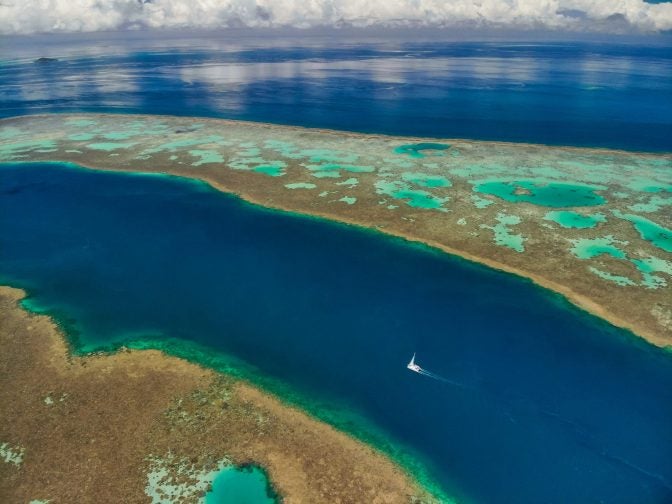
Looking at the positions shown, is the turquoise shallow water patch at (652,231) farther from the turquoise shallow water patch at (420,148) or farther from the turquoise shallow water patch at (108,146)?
the turquoise shallow water patch at (108,146)

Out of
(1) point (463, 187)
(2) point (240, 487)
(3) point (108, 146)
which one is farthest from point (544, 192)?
(3) point (108, 146)

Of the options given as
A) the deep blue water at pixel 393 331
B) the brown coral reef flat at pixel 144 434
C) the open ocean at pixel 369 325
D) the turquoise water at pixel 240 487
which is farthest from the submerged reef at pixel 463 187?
the turquoise water at pixel 240 487

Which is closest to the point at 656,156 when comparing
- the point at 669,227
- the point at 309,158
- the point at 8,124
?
the point at 669,227

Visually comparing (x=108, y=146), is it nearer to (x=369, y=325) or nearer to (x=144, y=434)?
(x=369, y=325)

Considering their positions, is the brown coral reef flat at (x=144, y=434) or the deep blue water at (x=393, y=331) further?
the deep blue water at (x=393, y=331)

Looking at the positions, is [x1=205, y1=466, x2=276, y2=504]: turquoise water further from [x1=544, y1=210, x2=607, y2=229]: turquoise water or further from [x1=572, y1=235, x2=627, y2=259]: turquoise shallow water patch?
[x1=544, y1=210, x2=607, y2=229]: turquoise water

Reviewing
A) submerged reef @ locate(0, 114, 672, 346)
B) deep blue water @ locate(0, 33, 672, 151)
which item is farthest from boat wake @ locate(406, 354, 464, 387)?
deep blue water @ locate(0, 33, 672, 151)

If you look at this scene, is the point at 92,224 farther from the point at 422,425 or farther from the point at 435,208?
the point at 422,425
